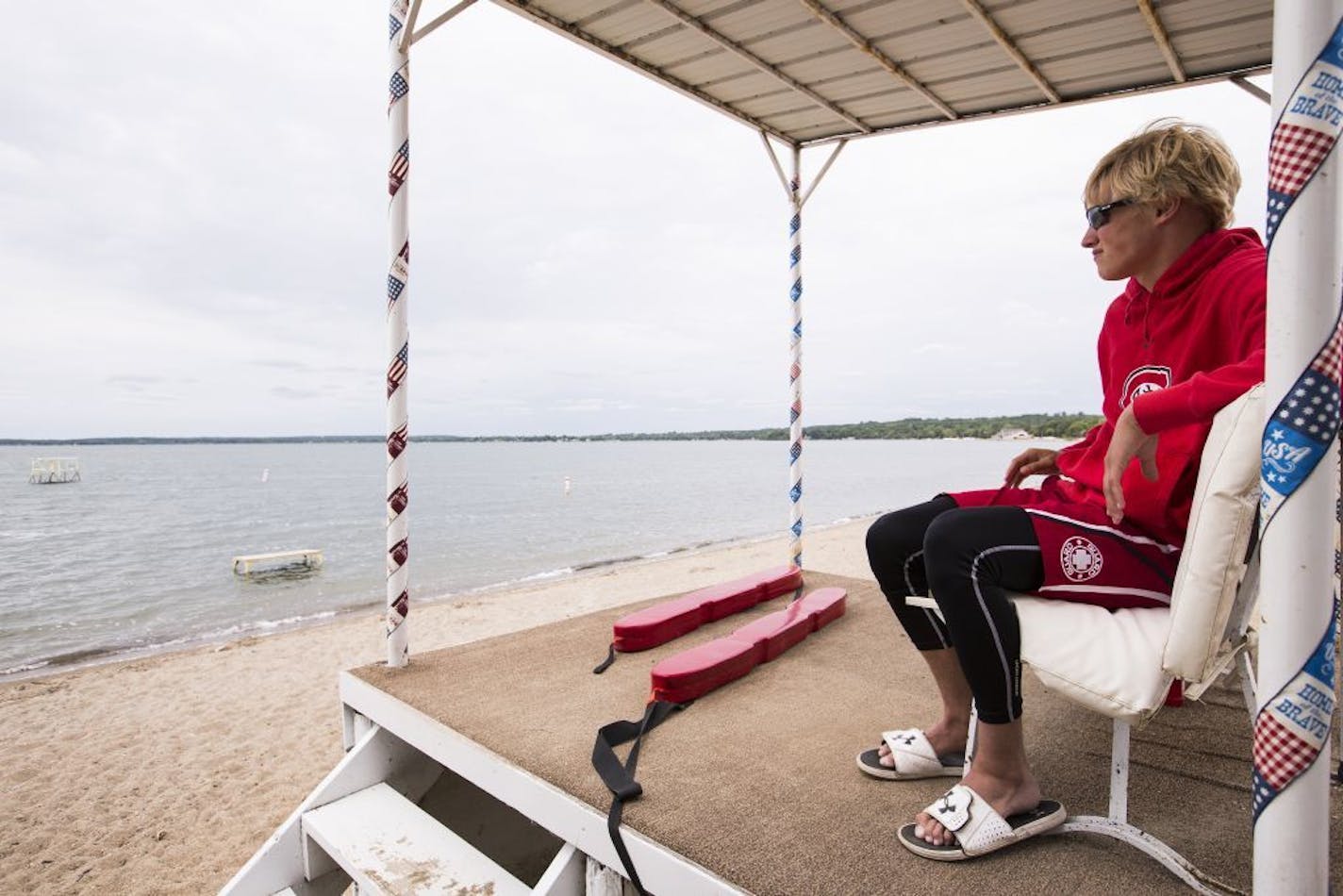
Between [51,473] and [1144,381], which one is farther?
[51,473]

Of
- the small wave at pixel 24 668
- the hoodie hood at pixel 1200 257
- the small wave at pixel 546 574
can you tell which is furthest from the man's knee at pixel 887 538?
the small wave at pixel 546 574

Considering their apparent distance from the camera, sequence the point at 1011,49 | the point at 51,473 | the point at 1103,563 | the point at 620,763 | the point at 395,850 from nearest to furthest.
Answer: the point at 1103,563 → the point at 620,763 → the point at 395,850 → the point at 1011,49 → the point at 51,473

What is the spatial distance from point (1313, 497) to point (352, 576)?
24571 millimetres

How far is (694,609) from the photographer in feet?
15.5

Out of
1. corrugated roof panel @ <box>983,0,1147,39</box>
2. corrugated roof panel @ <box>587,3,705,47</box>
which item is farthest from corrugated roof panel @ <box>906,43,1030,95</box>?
corrugated roof panel @ <box>587,3,705,47</box>

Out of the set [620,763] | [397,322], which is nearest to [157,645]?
[397,322]

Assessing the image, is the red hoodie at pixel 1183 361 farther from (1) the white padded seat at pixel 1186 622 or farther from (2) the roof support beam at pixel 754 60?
(2) the roof support beam at pixel 754 60

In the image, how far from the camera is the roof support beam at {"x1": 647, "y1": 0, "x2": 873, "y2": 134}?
4.16m

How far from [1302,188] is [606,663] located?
3440 mm

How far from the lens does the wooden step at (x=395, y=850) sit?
260cm

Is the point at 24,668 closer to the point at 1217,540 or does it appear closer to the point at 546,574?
the point at 546,574

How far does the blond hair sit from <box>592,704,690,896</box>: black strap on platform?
2.38 metres

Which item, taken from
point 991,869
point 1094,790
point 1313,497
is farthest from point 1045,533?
point 1094,790

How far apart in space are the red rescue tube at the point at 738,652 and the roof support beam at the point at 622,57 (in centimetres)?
369
